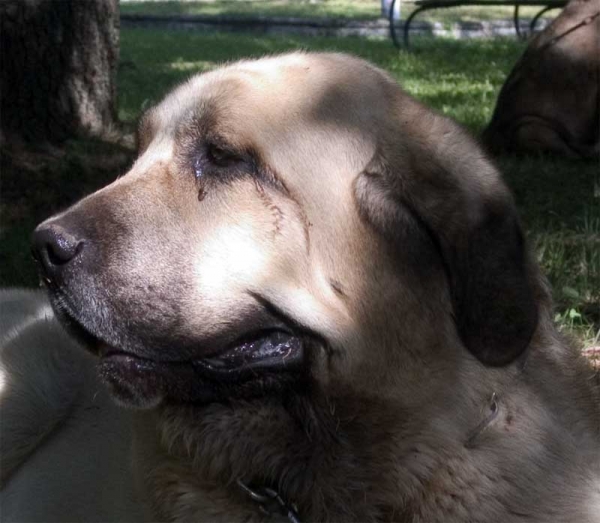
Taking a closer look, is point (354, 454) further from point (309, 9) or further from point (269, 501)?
point (309, 9)

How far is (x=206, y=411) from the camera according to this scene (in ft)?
8.75

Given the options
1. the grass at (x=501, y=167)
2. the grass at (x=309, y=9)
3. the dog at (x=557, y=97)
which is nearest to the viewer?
the grass at (x=501, y=167)

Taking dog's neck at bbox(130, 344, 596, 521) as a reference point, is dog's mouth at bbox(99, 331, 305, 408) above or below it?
above

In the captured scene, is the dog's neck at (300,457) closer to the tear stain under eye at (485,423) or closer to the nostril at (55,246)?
the tear stain under eye at (485,423)

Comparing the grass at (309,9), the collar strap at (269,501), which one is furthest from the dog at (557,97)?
the grass at (309,9)

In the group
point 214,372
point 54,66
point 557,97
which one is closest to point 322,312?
point 214,372

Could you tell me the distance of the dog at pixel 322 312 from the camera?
2500 mm

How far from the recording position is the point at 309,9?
79.3 ft

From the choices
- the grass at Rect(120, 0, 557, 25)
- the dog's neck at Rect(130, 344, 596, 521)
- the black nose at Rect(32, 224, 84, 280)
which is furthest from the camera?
the grass at Rect(120, 0, 557, 25)

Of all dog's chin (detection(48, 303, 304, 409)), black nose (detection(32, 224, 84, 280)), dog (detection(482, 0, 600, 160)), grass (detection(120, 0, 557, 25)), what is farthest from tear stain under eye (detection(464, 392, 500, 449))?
grass (detection(120, 0, 557, 25))

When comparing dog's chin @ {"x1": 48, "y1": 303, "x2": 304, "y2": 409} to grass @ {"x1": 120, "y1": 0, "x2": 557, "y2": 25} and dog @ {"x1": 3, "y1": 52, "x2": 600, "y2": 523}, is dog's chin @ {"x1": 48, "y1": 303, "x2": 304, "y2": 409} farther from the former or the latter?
grass @ {"x1": 120, "y1": 0, "x2": 557, "y2": 25}

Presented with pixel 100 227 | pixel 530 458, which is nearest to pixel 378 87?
pixel 100 227

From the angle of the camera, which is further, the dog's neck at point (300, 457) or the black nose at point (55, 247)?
the dog's neck at point (300, 457)

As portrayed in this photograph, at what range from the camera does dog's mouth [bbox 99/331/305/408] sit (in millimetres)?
2541
